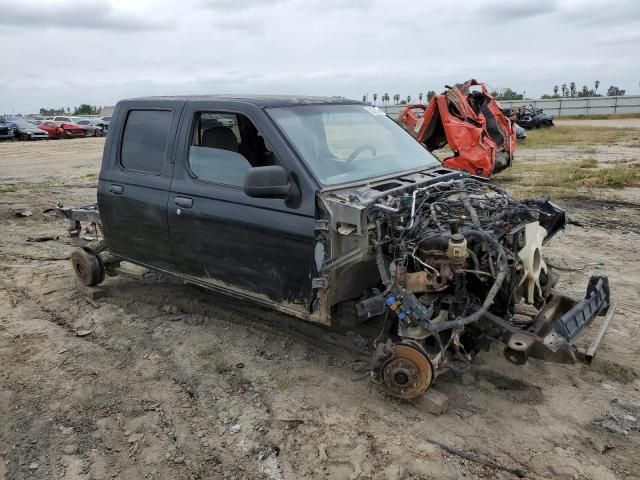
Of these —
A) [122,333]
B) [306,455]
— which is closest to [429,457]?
[306,455]

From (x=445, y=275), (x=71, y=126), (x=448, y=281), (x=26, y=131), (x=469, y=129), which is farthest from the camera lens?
(x=71, y=126)

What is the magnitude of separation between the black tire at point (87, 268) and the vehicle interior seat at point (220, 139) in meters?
2.08

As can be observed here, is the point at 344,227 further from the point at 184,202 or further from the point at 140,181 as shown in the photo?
the point at 140,181

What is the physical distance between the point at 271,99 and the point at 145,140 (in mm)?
1314

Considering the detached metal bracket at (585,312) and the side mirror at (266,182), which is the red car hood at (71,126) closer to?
the side mirror at (266,182)

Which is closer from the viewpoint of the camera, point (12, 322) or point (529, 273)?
point (529, 273)

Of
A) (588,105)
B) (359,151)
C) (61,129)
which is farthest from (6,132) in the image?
(588,105)

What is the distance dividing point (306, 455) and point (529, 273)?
6.00 feet

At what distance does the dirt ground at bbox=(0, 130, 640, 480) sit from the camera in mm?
3186

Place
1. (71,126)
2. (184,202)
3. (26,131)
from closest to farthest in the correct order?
(184,202) < (26,131) < (71,126)

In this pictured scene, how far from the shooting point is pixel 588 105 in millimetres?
43844

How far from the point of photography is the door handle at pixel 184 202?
455 centimetres

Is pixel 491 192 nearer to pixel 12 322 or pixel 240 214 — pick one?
pixel 240 214

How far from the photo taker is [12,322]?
17.0ft
